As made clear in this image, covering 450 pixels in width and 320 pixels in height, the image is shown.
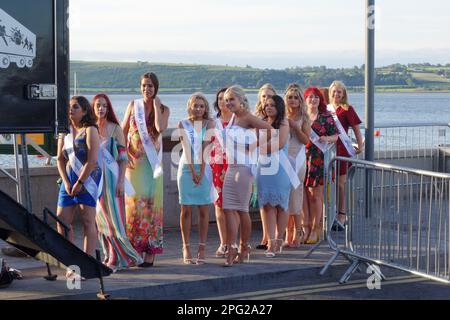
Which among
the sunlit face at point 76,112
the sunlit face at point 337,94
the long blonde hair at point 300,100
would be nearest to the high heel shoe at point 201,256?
the sunlit face at point 76,112

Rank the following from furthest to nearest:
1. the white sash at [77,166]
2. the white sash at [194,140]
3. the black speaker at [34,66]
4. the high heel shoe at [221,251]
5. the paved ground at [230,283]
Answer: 1. the high heel shoe at [221,251]
2. the white sash at [194,140]
3. the white sash at [77,166]
4. the paved ground at [230,283]
5. the black speaker at [34,66]

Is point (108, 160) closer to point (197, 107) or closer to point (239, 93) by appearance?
point (197, 107)

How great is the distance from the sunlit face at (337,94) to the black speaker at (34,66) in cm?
537

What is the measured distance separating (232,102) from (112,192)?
1531mm

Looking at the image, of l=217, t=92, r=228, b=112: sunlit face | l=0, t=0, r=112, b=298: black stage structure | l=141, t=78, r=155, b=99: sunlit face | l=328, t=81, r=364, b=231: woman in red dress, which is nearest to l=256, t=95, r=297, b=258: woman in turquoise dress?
l=217, t=92, r=228, b=112: sunlit face

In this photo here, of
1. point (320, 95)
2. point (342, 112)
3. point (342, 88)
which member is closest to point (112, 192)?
point (320, 95)

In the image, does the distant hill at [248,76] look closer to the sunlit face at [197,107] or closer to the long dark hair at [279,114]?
the long dark hair at [279,114]

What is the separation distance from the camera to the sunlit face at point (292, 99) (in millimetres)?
11047

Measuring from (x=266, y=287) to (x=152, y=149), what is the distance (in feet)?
5.86

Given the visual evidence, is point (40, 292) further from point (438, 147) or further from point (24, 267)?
point (438, 147)

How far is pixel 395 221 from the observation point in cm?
909

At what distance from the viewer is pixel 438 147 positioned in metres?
17.1

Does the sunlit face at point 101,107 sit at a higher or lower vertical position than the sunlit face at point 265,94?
lower

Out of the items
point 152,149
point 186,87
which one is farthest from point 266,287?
point 186,87
